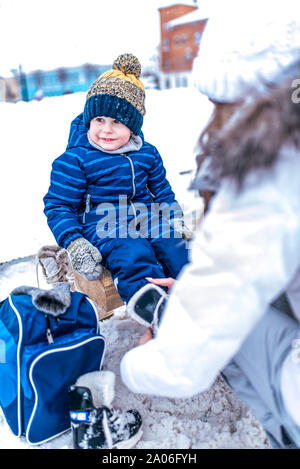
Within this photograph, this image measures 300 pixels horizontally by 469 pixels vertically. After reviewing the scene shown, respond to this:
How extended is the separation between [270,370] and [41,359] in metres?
0.65

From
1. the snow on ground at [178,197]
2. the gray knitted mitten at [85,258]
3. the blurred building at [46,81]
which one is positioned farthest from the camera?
the blurred building at [46,81]

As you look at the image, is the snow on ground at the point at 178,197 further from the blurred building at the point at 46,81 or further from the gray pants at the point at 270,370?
the blurred building at the point at 46,81

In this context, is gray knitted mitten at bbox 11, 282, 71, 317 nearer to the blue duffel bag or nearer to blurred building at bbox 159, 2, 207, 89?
the blue duffel bag

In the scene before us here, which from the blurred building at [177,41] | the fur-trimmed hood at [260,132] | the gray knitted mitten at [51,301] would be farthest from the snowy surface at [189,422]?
the blurred building at [177,41]

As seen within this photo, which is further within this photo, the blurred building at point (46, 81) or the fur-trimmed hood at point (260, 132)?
the blurred building at point (46, 81)

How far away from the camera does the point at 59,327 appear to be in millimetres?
1233

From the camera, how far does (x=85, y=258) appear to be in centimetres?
147

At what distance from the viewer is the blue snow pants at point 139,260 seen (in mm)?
1430

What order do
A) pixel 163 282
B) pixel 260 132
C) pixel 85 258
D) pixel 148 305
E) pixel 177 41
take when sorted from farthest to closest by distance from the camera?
1. pixel 177 41
2. pixel 85 258
3. pixel 163 282
4. pixel 148 305
5. pixel 260 132

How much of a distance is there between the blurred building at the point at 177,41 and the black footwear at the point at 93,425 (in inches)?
240

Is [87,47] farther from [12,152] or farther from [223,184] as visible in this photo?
[223,184]

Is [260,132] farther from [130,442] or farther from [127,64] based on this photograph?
[127,64]

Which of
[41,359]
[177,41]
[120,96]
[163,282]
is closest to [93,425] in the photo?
[41,359]

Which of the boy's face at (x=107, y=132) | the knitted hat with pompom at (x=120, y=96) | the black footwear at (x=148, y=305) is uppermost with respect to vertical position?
the knitted hat with pompom at (x=120, y=96)
